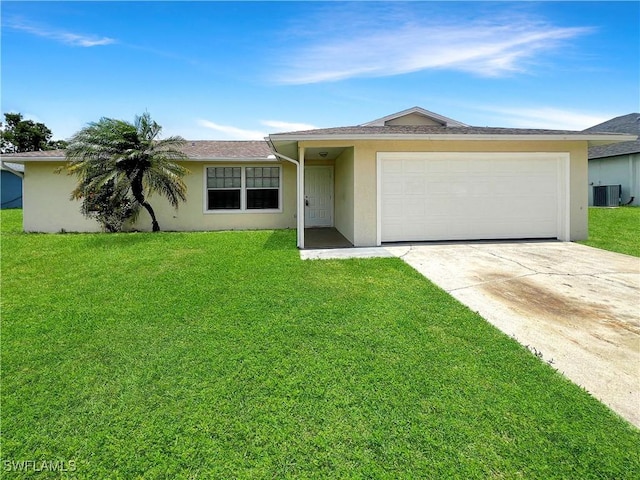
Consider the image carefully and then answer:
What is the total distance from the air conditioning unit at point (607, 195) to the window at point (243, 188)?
19.8m

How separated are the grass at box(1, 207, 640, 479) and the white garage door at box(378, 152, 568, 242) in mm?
4286

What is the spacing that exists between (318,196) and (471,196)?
238 inches

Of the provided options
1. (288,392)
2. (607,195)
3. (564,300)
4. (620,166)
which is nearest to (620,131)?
(620,166)

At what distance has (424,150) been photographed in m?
8.78

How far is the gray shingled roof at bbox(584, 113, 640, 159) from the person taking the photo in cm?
1915

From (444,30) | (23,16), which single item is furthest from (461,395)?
(23,16)

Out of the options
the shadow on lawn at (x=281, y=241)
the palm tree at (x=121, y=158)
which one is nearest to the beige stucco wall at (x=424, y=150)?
the shadow on lawn at (x=281, y=241)

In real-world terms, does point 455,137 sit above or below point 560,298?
above

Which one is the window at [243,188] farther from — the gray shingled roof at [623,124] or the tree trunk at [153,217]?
the gray shingled roof at [623,124]

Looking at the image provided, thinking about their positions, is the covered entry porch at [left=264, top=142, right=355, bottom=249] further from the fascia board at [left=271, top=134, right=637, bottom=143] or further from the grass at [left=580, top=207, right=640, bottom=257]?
the grass at [left=580, top=207, right=640, bottom=257]

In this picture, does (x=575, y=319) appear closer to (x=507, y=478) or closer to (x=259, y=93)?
(x=507, y=478)

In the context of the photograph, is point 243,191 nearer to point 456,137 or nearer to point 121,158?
point 121,158

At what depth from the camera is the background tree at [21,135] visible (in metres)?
38.5

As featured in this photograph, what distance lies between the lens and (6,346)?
343 cm
